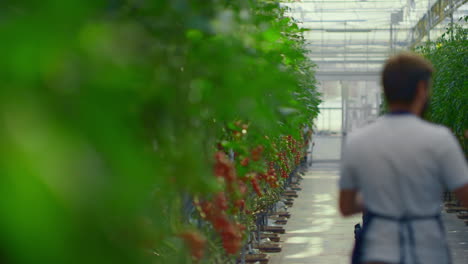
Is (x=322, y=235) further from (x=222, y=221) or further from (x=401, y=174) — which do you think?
(x=401, y=174)

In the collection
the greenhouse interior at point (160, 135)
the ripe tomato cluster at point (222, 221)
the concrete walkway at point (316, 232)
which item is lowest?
the concrete walkway at point (316, 232)

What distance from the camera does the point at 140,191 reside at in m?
0.62

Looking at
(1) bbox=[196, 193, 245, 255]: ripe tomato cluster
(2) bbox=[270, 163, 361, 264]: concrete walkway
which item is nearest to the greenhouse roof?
(2) bbox=[270, 163, 361, 264]: concrete walkway

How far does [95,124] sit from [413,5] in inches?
764

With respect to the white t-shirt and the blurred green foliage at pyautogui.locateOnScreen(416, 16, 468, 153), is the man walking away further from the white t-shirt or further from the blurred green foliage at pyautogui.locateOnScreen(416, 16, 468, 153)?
the blurred green foliage at pyautogui.locateOnScreen(416, 16, 468, 153)

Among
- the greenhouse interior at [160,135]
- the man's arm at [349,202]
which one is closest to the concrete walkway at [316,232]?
the greenhouse interior at [160,135]

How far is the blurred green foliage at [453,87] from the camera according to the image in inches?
326

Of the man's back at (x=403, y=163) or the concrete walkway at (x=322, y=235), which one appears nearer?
the man's back at (x=403, y=163)

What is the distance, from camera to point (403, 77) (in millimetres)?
2061

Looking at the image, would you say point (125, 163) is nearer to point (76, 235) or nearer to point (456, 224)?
point (76, 235)

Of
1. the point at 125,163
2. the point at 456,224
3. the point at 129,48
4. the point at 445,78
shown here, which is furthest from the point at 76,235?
the point at 456,224

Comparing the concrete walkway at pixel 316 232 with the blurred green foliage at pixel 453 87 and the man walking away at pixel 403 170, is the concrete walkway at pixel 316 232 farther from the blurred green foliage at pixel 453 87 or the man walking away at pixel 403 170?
the man walking away at pixel 403 170

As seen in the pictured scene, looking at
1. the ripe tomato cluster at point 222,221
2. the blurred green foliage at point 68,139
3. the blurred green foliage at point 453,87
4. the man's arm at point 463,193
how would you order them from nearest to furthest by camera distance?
the blurred green foliage at point 68,139
the man's arm at point 463,193
the ripe tomato cluster at point 222,221
the blurred green foliage at point 453,87

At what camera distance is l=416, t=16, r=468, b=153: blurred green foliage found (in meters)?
8.29
